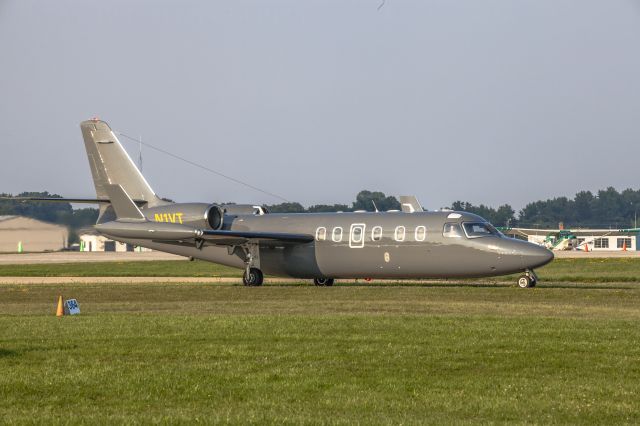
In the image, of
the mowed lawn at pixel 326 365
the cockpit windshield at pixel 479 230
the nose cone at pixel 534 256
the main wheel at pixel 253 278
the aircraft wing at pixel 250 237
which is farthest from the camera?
the main wheel at pixel 253 278

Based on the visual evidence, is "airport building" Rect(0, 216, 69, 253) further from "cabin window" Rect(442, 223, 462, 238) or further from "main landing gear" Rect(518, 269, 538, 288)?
"main landing gear" Rect(518, 269, 538, 288)

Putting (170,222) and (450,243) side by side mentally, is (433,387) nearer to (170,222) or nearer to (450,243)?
(450,243)

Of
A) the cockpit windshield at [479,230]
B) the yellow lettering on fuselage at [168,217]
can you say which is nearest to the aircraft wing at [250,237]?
the yellow lettering on fuselage at [168,217]

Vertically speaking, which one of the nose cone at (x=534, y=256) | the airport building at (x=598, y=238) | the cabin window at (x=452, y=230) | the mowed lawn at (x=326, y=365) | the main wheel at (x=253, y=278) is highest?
the airport building at (x=598, y=238)

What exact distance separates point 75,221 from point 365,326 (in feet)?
112

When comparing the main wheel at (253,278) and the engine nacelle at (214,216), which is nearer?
the main wheel at (253,278)

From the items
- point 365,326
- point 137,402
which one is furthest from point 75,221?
point 137,402

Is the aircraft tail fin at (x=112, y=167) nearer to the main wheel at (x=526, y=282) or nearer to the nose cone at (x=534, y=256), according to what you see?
the main wheel at (x=526, y=282)

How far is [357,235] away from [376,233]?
875 mm

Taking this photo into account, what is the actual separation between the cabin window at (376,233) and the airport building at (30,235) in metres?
20.5

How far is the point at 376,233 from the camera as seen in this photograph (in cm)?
3869

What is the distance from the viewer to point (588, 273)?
4844 cm

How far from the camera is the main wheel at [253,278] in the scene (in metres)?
41.1

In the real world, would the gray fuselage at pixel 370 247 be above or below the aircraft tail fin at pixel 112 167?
below
